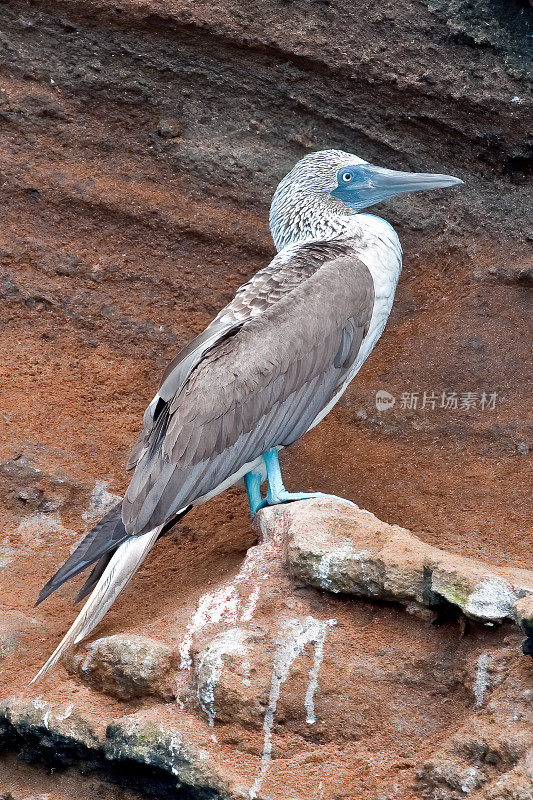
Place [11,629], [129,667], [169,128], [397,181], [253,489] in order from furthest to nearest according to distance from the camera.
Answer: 1. [169,128]
2. [397,181]
3. [253,489]
4. [11,629]
5. [129,667]

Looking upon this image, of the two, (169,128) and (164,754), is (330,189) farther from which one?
(164,754)

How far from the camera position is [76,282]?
7.94 meters

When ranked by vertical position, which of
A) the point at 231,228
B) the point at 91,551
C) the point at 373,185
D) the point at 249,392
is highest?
the point at 373,185

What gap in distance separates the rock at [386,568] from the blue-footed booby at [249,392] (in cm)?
61

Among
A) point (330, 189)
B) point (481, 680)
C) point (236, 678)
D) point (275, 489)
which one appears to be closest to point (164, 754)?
point (236, 678)

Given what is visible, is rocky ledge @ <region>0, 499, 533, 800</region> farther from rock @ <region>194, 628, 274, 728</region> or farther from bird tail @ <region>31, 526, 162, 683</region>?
bird tail @ <region>31, 526, 162, 683</region>

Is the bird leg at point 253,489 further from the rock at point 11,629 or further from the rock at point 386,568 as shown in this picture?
the rock at point 11,629

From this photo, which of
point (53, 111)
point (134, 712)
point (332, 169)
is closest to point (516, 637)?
point (134, 712)

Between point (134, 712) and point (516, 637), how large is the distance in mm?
1751

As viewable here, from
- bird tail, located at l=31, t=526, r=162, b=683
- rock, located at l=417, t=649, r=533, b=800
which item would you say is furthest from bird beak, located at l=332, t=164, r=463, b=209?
rock, located at l=417, t=649, r=533, b=800

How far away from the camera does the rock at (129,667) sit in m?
4.72

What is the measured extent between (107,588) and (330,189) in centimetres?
304

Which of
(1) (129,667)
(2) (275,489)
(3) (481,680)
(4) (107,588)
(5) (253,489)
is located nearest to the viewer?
(3) (481,680)

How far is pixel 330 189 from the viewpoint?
668 centimetres
